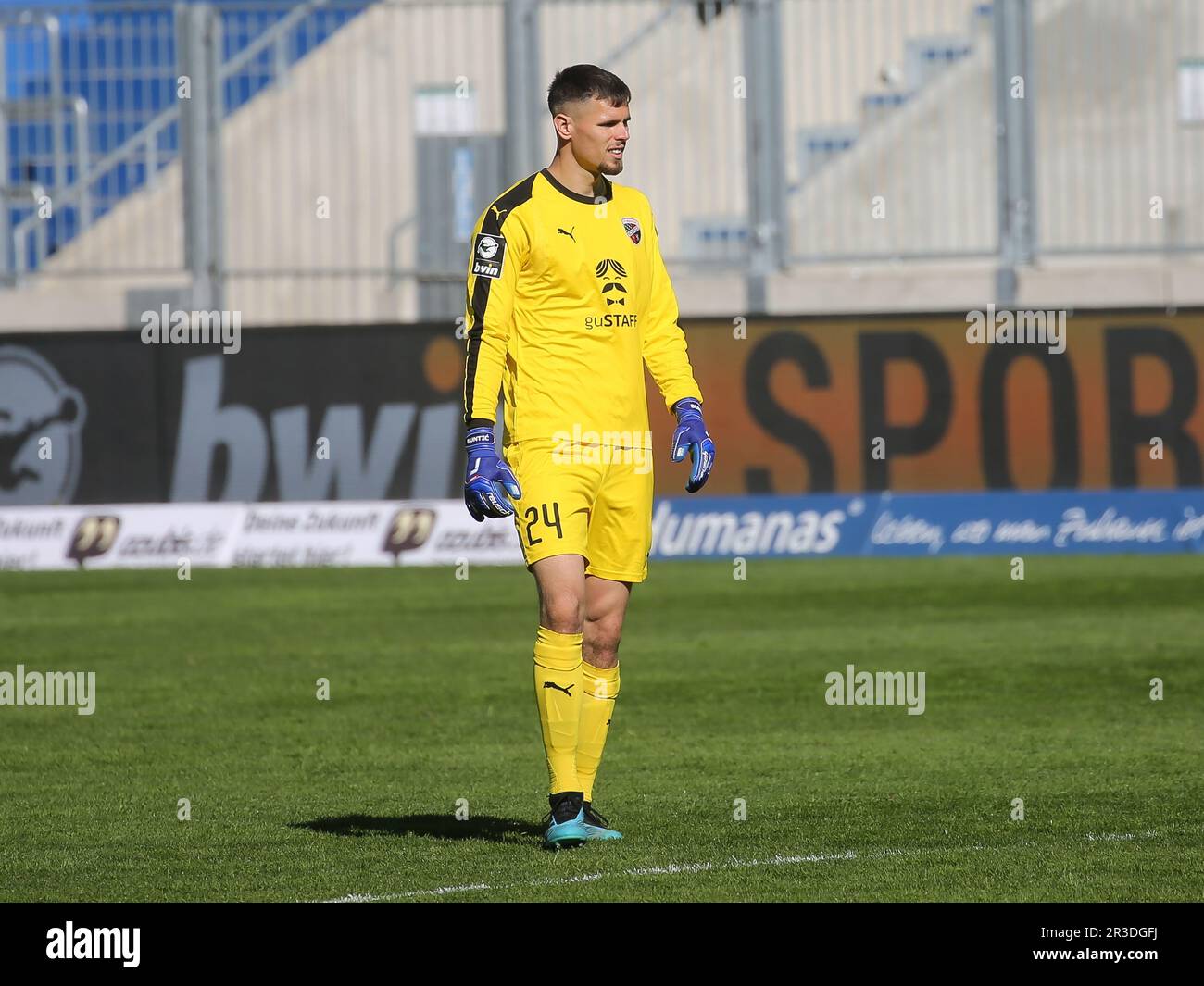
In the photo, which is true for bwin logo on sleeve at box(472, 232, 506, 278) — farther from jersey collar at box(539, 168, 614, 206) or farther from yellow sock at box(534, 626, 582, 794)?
yellow sock at box(534, 626, 582, 794)

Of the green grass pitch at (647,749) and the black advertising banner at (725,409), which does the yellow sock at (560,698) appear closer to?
the green grass pitch at (647,749)

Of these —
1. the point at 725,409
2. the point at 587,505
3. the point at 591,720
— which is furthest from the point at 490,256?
the point at 725,409

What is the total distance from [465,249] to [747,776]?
538 inches

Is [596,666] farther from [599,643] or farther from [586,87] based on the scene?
[586,87]

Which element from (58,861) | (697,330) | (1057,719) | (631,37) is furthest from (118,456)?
(58,861)

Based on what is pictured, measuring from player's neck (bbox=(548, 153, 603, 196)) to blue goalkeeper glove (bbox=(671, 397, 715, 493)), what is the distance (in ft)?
2.68

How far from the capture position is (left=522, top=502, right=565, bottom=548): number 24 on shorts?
654 cm

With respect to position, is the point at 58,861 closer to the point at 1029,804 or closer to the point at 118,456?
the point at 1029,804

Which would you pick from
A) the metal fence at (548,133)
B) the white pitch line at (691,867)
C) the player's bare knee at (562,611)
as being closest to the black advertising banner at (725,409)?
the metal fence at (548,133)
